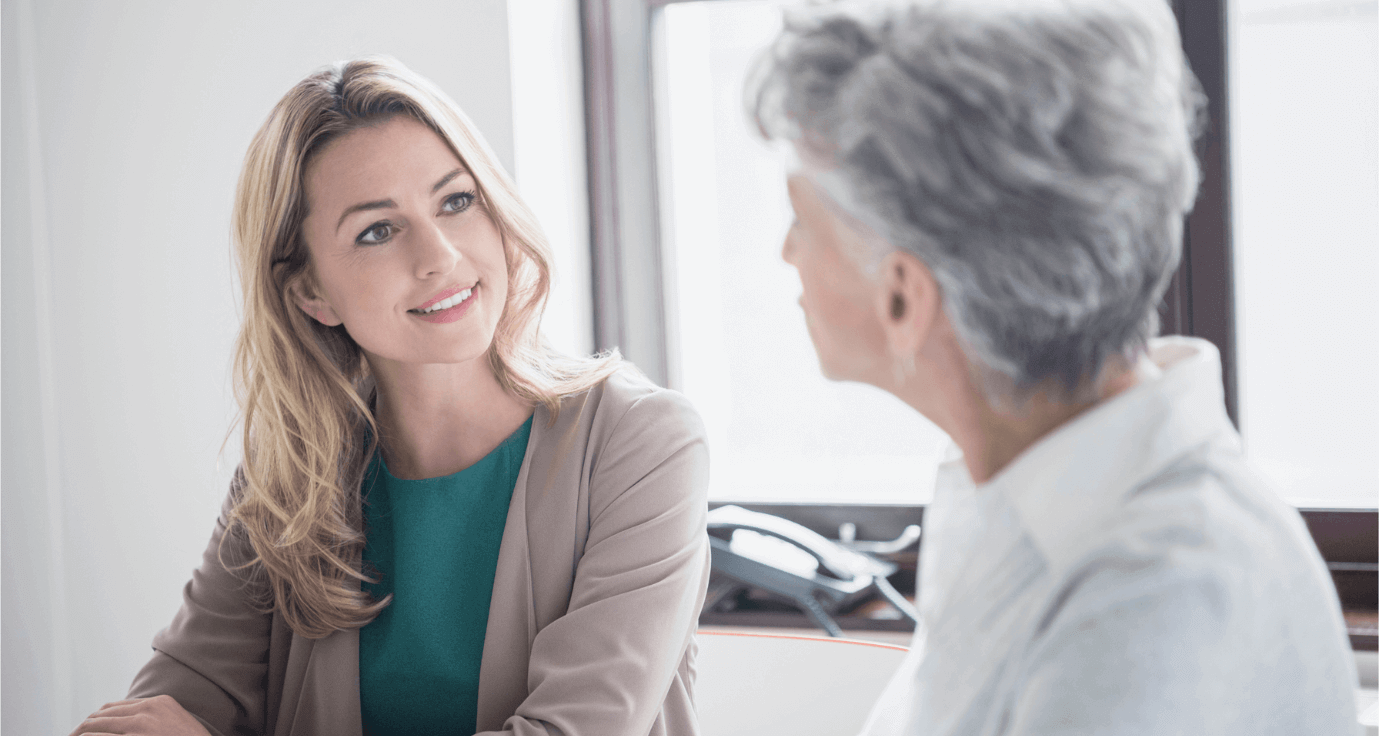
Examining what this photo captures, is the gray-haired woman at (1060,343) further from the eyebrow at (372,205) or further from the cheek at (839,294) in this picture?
the eyebrow at (372,205)

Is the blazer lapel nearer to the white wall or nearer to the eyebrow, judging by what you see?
the eyebrow

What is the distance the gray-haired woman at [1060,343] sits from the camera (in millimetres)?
508

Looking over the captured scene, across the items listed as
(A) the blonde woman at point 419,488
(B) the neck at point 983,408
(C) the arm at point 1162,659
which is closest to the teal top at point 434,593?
(A) the blonde woman at point 419,488

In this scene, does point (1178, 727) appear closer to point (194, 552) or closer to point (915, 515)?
point (915, 515)

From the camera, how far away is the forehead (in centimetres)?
124

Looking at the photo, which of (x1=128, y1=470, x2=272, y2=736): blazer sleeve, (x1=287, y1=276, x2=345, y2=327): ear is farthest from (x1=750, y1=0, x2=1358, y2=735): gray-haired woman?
(x1=128, y1=470, x2=272, y2=736): blazer sleeve

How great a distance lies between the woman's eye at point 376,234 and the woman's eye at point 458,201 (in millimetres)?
73

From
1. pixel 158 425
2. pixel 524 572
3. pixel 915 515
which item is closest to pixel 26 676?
pixel 158 425

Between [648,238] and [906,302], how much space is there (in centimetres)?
160

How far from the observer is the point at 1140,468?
0.57 meters

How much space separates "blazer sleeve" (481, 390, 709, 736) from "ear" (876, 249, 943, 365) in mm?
594

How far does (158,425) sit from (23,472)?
290 millimetres

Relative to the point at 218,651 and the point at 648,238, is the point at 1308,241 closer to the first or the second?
the point at 648,238

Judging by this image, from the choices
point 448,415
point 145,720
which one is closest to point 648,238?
point 448,415
